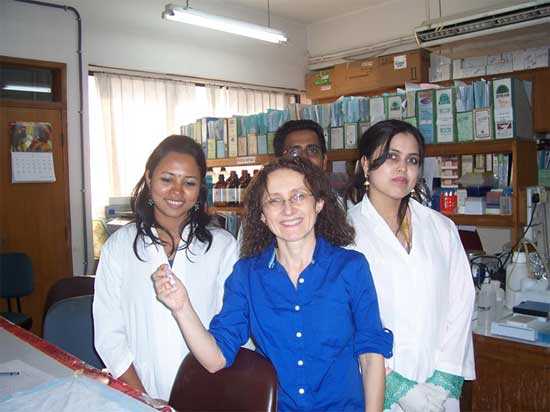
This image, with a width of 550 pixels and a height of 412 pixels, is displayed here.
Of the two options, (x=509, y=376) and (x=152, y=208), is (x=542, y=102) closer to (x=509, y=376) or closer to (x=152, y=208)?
(x=509, y=376)

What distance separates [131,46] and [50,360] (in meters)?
4.58

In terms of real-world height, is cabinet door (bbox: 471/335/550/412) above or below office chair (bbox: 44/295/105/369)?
below

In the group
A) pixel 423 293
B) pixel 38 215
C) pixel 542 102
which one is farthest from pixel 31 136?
pixel 542 102

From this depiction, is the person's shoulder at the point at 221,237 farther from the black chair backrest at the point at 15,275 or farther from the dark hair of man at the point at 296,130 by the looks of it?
the black chair backrest at the point at 15,275

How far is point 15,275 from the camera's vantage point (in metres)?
3.70

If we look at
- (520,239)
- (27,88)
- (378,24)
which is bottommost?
(520,239)

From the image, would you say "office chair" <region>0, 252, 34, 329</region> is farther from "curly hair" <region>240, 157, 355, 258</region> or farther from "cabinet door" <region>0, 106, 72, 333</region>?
"curly hair" <region>240, 157, 355, 258</region>

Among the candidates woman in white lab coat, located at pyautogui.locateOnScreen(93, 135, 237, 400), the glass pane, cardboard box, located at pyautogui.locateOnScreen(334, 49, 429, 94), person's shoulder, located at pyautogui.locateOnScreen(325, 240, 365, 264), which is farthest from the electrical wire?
the glass pane

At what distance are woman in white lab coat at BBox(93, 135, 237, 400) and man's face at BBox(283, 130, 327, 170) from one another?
739 millimetres

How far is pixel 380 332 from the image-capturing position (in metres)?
1.33

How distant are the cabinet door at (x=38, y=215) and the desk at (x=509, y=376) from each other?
365 centimetres

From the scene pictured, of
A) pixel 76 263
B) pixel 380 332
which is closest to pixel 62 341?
pixel 380 332

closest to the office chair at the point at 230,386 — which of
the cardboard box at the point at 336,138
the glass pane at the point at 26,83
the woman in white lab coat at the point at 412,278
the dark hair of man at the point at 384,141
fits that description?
the woman in white lab coat at the point at 412,278

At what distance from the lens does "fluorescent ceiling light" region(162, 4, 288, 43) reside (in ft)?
14.3
